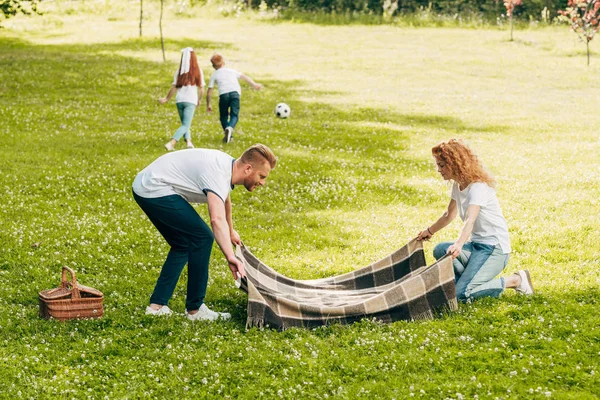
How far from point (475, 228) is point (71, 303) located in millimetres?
5083

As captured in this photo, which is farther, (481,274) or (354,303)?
(481,274)

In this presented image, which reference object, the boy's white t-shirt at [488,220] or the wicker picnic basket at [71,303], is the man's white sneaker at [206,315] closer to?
the wicker picnic basket at [71,303]

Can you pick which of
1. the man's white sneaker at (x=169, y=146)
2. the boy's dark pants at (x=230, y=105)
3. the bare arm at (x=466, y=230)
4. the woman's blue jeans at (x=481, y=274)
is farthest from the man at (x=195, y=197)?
the boy's dark pants at (x=230, y=105)

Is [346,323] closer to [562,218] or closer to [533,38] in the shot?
[562,218]

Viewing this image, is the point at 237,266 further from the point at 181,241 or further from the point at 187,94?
the point at 187,94

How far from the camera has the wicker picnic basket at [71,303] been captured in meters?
8.67

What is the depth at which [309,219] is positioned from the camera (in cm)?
1373

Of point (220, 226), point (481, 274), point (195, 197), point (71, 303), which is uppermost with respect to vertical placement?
point (195, 197)

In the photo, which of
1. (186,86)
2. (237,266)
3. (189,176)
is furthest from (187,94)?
(237,266)

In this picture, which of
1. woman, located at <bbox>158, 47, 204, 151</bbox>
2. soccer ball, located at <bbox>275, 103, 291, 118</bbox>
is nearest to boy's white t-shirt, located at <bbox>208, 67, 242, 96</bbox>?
Answer: woman, located at <bbox>158, 47, 204, 151</bbox>

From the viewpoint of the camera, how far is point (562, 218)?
13156 mm

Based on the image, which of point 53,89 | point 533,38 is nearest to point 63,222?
point 53,89

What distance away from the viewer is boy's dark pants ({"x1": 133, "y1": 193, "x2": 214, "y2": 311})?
326 inches

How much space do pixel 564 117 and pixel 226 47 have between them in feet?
67.4
